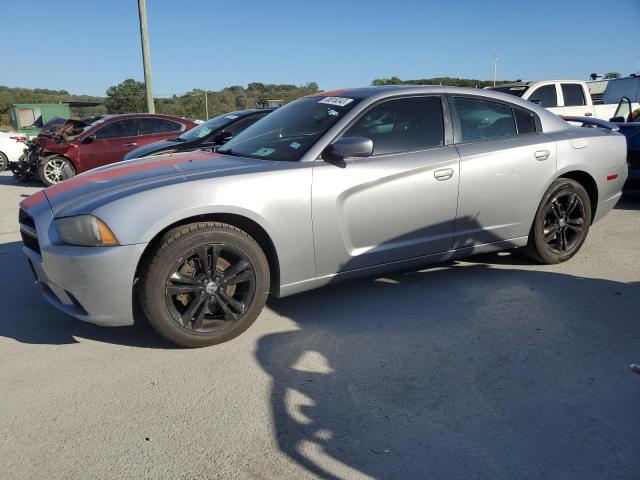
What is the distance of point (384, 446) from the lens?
2295mm

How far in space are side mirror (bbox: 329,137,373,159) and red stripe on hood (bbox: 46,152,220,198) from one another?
98 centimetres

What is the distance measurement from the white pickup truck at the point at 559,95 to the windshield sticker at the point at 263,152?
376 inches

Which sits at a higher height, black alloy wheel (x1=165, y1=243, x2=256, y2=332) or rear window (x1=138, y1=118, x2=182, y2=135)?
rear window (x1=138, y1=118, x2=182, y2=135)

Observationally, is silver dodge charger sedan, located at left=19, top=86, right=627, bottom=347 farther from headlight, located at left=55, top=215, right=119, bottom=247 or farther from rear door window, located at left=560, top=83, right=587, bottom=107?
rear door window, located at left=560, top=83, right=587, bottom=107

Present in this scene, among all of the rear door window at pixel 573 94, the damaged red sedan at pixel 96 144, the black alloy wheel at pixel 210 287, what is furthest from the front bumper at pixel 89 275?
the rear door window at pixel 573 94

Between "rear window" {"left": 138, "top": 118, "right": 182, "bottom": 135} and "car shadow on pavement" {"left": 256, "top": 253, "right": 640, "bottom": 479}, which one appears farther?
"rear window" {"left": 138, "top": 118, "right": 182, "bottom": 135}

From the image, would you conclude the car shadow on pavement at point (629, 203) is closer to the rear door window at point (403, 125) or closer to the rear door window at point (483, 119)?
the rear door window at point (483, 119)

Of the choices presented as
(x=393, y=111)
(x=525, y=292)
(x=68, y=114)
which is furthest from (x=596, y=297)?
(x=68, y=114)

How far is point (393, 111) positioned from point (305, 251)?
51.0 inches

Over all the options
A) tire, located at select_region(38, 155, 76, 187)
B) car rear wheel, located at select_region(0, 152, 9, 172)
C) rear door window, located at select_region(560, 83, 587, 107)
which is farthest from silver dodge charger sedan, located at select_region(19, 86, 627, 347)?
car rear wheel, located at select_region(0, 152, 9, 172)

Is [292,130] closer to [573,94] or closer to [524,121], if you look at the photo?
[524,121]

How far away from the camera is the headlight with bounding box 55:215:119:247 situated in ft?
9.50

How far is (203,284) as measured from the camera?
3156 millimetres

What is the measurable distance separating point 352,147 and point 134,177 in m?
1.43
